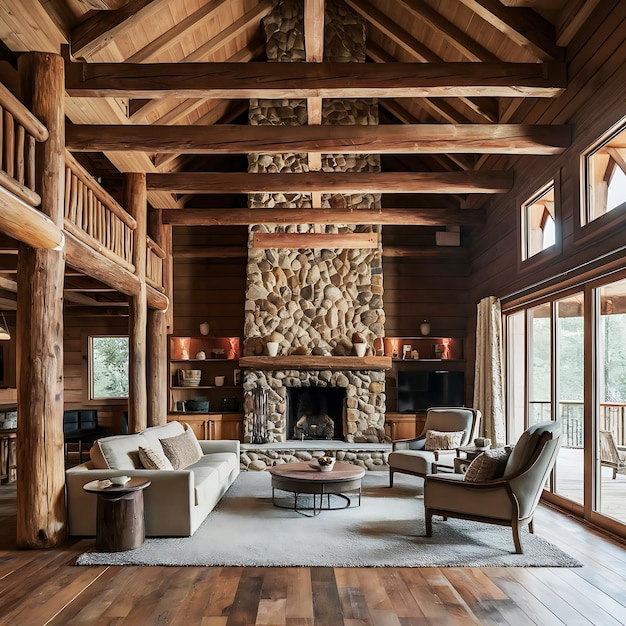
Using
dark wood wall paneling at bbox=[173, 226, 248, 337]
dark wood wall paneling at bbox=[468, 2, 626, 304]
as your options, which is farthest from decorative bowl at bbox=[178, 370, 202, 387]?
dark wood wall paneling at bbox=[468, 2, 626, 304]

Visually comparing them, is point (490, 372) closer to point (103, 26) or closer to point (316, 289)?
point (316, 289)

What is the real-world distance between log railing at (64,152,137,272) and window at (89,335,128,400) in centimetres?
363

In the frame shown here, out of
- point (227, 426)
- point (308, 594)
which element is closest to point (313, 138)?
point (308, 594)

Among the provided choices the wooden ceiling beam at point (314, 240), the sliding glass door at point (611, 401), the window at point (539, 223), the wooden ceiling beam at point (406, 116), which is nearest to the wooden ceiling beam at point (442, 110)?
the wooden ceiling beam at point (406, 116)

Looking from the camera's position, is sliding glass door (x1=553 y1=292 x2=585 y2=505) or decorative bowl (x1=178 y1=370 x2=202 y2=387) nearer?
sliding glass door (x1=553 y1=292 x2=585 y2=505)

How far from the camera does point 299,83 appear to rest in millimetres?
5301

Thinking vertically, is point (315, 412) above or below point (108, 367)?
below

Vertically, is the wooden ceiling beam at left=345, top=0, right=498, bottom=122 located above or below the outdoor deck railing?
above

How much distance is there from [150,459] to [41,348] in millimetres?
1382

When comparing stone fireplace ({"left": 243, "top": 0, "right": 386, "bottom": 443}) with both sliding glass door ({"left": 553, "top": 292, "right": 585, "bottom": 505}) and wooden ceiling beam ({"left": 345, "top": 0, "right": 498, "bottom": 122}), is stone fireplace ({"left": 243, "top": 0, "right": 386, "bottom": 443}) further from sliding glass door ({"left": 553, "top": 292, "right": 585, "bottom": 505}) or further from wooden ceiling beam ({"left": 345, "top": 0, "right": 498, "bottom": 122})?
sliding glass door ({"left": 553, "top": 292, "right": 585, "bottom": 505})

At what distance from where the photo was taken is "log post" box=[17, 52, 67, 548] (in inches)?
195

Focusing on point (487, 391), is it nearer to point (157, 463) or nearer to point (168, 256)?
point (157, 463)

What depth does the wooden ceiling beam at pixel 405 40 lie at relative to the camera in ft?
24.7

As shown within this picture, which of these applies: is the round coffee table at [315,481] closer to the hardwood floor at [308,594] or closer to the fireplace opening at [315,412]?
the hardwood floor at [308,594]
